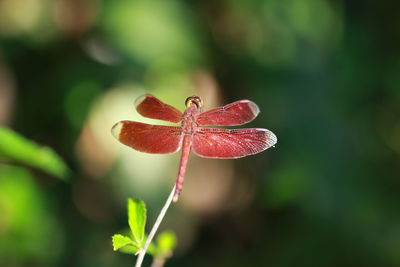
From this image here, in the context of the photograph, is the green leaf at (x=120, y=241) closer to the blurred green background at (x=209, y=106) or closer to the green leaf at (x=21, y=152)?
the green leaf at (x=21, y=152)

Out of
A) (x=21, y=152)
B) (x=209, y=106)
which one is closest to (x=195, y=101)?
(x=21, y=152)

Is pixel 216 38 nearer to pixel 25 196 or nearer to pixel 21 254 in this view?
pixel 25 196

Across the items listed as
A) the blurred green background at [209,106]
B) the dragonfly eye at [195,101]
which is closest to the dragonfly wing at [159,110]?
the dragonfly eye at [195,101]

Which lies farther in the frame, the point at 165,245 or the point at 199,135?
the point at 199,135

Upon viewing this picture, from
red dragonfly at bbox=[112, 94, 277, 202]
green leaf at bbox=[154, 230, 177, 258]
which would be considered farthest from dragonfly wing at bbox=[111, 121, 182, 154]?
green leaf at bbox=[154, 230, 177, 258]

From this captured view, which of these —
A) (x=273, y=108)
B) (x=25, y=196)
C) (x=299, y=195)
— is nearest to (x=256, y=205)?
(x=299, y=195)

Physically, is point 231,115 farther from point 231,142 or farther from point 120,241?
point 120,241
